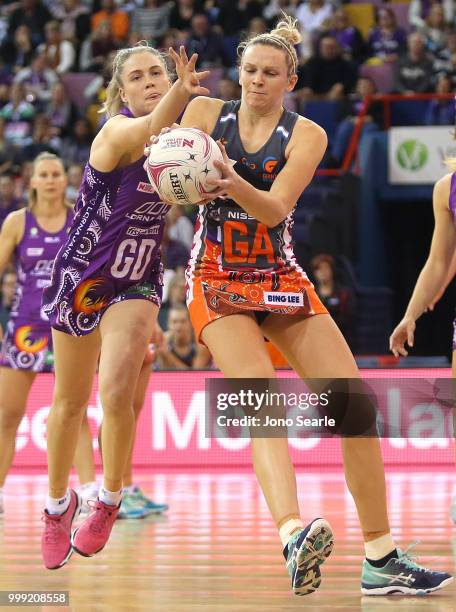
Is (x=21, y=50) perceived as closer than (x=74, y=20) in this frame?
Yes

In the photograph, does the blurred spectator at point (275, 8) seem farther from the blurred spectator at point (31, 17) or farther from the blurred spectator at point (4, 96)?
the blurred spectator at point (4, 96)

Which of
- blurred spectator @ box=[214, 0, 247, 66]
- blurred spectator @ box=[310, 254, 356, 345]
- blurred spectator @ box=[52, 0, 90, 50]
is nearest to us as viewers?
blurred spectator @ box=[310, 254, 356, 345]

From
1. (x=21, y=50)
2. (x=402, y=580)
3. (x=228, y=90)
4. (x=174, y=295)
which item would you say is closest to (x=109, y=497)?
(x=402, y=580)

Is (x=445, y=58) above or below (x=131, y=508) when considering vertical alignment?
Result: above

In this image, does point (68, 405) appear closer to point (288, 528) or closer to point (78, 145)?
point (288, 528)

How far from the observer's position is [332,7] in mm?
15648

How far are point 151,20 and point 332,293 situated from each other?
256 inches

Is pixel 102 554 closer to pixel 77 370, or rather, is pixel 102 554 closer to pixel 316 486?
pixel 77 370

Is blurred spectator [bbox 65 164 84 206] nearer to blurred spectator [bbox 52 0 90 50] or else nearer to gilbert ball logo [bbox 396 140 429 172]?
gilbert ball logo [bbox 396 140 429 172]

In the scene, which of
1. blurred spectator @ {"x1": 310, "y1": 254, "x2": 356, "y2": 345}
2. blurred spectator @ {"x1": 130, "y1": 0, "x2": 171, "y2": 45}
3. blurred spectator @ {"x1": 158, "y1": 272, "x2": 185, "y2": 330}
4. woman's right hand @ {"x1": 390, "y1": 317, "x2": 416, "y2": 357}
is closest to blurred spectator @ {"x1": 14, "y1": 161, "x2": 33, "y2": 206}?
blurred spectator @ {"x1": 158, "y1": 272, "x2": 185, "y2": 330}

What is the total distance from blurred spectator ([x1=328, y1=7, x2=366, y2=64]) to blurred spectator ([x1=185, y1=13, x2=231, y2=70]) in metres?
1.44

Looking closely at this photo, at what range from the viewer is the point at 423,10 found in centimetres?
1536

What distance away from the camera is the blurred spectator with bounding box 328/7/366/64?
15.2m

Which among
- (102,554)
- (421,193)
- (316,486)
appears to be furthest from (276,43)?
(421,193)
